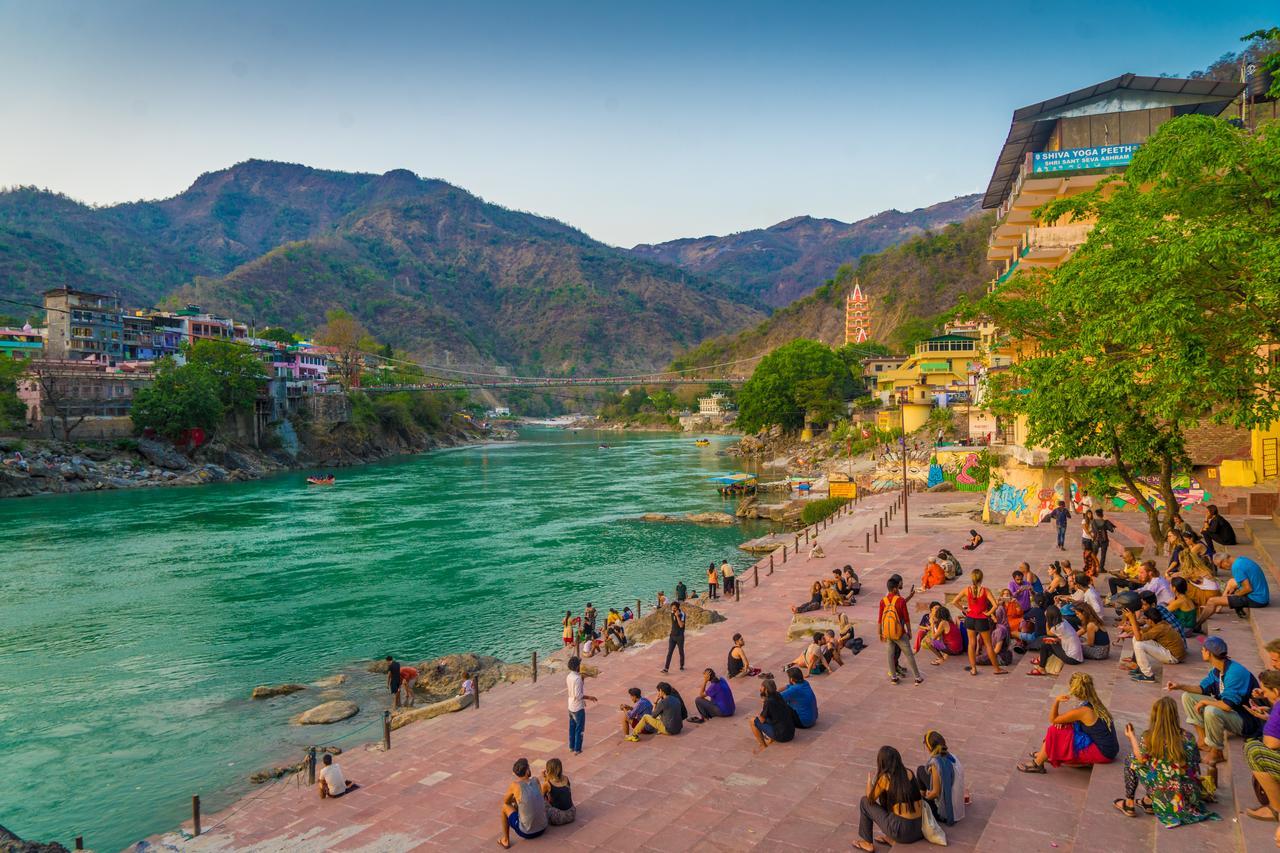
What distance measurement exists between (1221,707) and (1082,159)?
21709mm

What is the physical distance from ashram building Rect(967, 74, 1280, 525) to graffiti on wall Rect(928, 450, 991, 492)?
172 inches

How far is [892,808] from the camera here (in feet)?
19.0

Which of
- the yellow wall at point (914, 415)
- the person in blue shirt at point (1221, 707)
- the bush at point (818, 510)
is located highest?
the yellow wall at point (914, 415)

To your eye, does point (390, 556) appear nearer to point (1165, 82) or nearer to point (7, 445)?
point (1165, 82)

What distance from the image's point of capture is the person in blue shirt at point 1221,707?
5.86 meters

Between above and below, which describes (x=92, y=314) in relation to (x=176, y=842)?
above

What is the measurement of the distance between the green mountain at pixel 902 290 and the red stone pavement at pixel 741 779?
79413 mm

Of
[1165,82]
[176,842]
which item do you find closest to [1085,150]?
[1165,82]

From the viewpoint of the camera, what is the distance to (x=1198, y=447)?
18.7 meters

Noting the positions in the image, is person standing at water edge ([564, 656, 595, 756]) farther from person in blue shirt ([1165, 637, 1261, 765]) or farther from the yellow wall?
the yellow wall

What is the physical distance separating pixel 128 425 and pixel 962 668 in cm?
6145

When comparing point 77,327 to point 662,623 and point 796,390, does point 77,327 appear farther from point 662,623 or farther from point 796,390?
point 662,623

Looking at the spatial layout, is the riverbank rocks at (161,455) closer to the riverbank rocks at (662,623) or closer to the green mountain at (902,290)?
the riverbank rocks at (662,623)

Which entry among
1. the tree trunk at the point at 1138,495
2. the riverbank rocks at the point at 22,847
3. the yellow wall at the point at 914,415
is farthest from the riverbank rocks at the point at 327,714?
the yellow wall at the point at 914,415
